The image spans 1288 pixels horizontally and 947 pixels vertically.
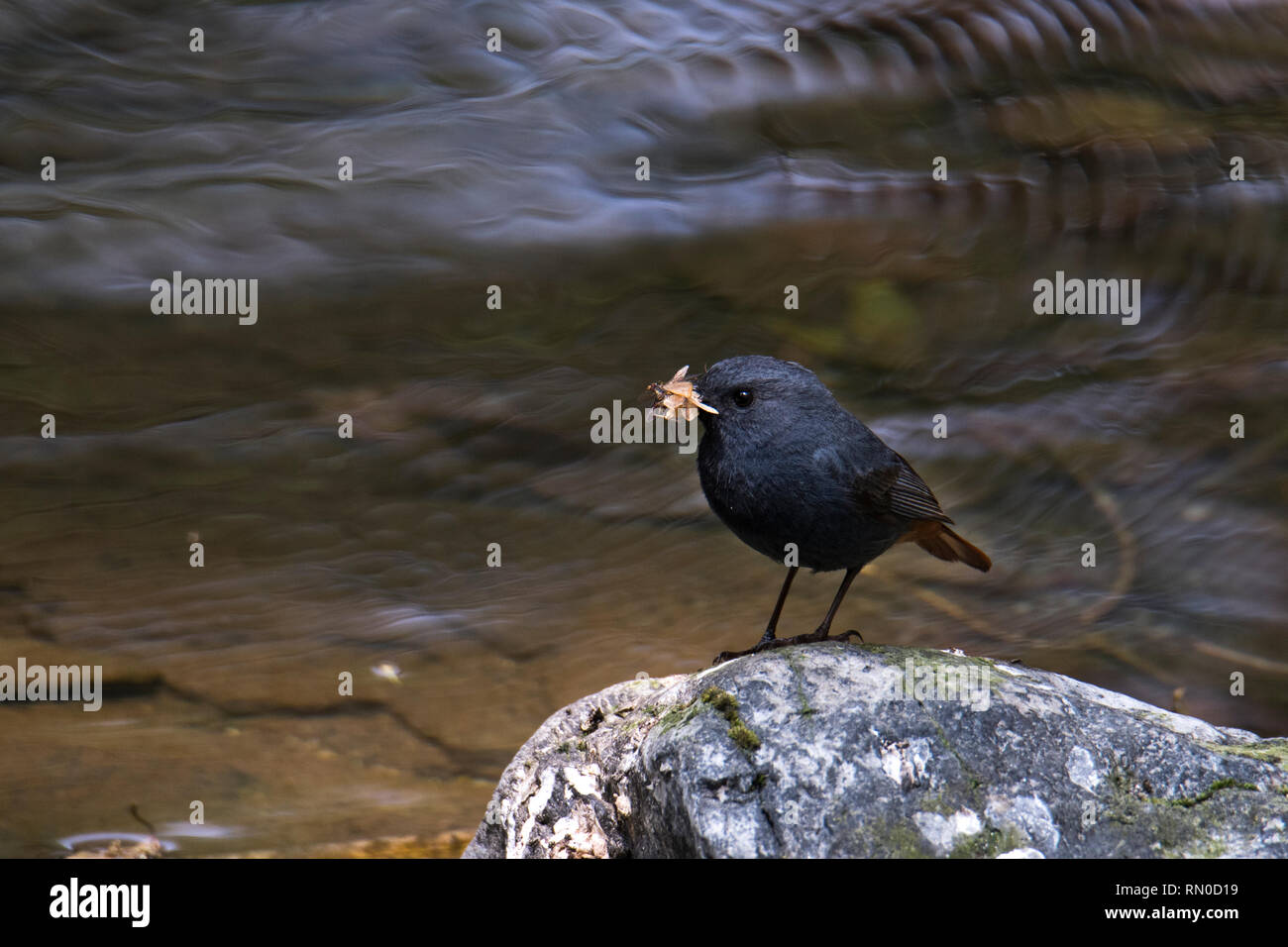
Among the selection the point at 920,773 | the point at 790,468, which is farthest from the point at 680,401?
the point at 920,773

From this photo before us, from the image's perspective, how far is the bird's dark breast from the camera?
3729 millimetres

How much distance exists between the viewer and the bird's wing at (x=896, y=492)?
3.91m

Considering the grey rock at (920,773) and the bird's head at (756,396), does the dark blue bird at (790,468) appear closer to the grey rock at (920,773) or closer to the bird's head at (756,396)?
the bird's head at (756,396)

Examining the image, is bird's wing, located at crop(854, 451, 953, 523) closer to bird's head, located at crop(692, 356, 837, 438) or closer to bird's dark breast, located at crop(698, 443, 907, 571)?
bird's dark breast, located at crop(698, 443, 907, 571)

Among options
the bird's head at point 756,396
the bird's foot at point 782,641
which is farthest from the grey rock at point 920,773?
the bird's head at point 756,396

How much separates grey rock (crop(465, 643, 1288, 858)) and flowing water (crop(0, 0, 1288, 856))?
305 centimetres

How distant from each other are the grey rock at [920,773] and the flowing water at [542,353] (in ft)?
10.0

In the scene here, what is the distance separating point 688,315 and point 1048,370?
2.46 metres

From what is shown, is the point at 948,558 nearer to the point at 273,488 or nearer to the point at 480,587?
the point at 480,587

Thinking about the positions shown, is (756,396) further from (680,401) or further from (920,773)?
(920,773)

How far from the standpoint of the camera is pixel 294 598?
258 inches

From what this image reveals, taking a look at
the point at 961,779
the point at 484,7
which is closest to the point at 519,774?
the point at 961,779

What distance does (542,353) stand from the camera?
20.9ft

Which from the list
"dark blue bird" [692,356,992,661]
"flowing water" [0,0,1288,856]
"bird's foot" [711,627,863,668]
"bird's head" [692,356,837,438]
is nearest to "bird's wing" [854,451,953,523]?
"dark blue bird" [692,356,992,661]
